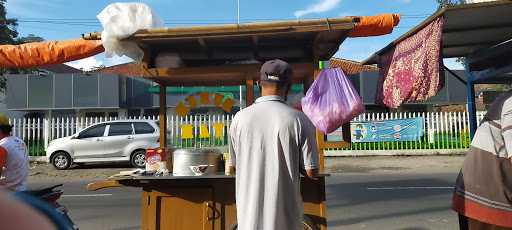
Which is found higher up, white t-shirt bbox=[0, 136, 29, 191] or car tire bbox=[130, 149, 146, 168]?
white t-shirt bbox=[0, 136, 29, 191]

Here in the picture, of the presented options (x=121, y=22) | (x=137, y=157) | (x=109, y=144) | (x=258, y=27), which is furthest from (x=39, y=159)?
(x=258, y=27)

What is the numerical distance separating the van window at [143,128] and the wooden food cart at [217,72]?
1000 centimetres

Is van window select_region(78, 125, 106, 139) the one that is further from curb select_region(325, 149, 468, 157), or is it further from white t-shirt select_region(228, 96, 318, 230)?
white t-shirt select_region(228, 96, 318, 230)

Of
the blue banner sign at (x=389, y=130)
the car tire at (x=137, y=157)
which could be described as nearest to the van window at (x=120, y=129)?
the car tire at (x=137, y=157)

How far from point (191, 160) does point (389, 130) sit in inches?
545

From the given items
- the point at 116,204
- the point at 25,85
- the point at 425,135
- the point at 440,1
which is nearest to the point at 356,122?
the point at 425,135

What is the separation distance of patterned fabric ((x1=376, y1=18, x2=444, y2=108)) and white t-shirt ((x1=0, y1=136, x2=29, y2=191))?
3.55 m

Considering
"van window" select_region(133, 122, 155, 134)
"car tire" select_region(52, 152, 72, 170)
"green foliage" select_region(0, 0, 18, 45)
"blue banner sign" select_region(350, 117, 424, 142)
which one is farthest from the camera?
"green foliage" select_region(0, 0, 18, 45)

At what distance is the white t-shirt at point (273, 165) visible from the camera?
2818 mm

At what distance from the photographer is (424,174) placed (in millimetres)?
12734

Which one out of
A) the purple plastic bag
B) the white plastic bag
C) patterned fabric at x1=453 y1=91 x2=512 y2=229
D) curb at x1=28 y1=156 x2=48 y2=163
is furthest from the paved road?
curb at x1=28 y1=156 x2=48 y2=163

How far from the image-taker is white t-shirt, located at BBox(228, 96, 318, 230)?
111 inches

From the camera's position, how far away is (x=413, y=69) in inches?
161

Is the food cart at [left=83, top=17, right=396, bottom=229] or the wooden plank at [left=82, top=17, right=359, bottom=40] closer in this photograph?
the wooden plank at [left=82, top=17, right=359, bottom=40]
